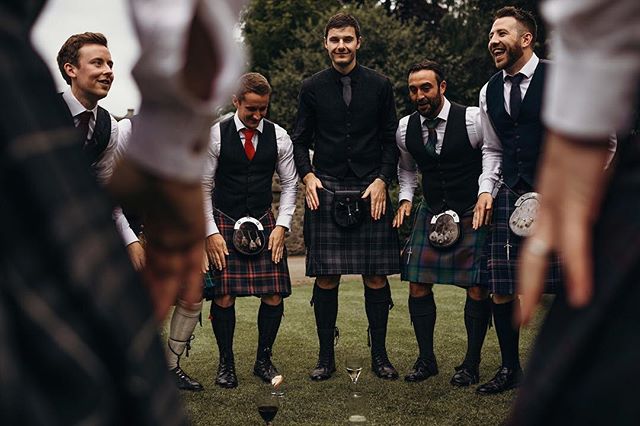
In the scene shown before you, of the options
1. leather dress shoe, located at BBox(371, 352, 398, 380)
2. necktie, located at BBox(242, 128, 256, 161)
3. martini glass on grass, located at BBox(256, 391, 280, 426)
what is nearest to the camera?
martini glass on grass, located at BBox(256, 391, 280, 426)

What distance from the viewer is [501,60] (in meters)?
4.65

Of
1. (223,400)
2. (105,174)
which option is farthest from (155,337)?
(223,400)

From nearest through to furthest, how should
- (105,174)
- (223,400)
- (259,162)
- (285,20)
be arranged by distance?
(105,174) → (223,400) → (259,162) → (285,20)

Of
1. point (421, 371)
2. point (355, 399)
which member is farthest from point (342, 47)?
point (355, 399)

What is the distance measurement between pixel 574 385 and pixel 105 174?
10.8 ft

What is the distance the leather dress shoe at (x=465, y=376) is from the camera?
481 centimetres

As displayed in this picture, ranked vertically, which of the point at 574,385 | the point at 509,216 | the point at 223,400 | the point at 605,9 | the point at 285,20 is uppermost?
the point at 285,20

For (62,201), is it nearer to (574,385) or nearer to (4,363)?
(4,363)

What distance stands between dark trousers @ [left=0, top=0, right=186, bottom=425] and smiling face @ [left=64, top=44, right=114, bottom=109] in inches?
137

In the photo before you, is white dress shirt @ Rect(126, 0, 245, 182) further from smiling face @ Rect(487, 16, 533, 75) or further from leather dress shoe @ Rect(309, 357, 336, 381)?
leather dress shoe @ Rect(309, 357, 336, 381)

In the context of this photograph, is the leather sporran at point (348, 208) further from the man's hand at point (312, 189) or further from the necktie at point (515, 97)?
the necktie at point (515, 97)

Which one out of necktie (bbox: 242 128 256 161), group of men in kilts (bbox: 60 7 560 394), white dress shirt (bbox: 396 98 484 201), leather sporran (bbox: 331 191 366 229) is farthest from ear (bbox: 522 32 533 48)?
necktie (bbox: 242 128 256 161)

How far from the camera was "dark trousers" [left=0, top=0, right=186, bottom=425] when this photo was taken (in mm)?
660

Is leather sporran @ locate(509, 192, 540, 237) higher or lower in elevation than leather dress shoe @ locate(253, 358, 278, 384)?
higher
